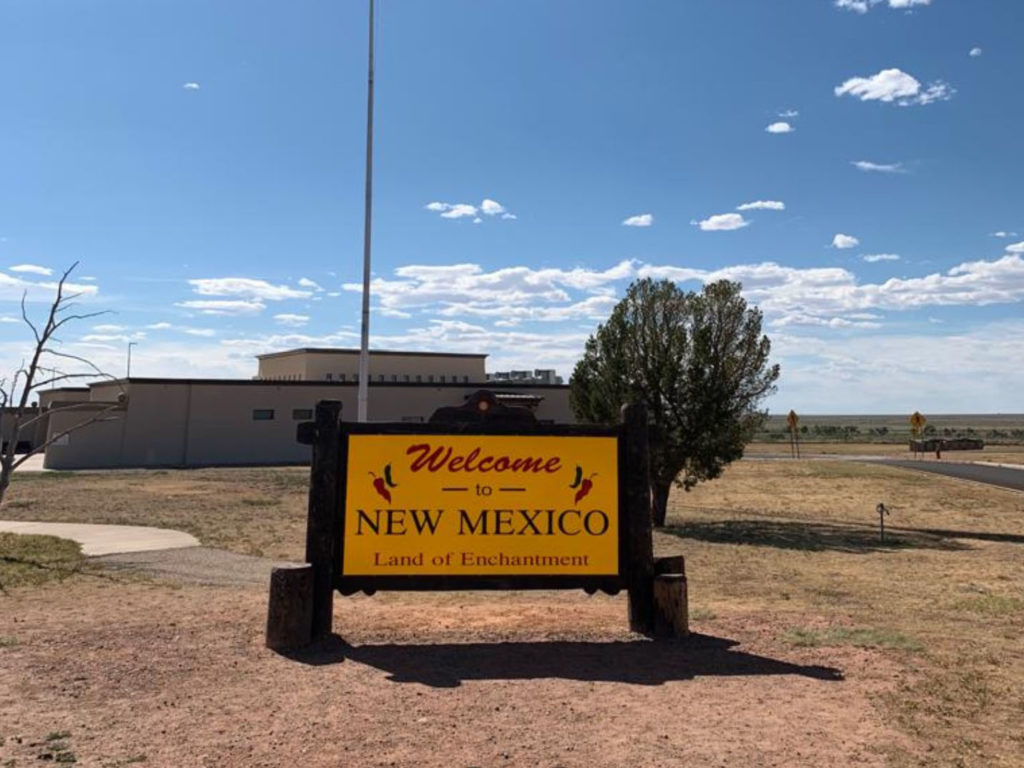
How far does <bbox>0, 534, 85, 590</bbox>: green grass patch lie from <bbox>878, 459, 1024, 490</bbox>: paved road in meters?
30.7

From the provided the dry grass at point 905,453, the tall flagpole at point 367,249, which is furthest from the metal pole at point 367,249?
the dry grass at point 905,453

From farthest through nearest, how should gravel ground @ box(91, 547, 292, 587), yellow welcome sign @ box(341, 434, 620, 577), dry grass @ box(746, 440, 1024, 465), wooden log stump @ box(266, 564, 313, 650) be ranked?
dry grass @ box(746, 440, 1024, 465), gravel ground @ box(91, 547, 292, 587), yellow welcome sign @ box(341, 434, 620, 577), wooden log stump @ box(266, 564, 313, 650)

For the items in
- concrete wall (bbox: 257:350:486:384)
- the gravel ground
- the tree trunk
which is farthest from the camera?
concrete wall (bbox: 257:350:486:384)

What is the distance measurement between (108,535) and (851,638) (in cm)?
1276

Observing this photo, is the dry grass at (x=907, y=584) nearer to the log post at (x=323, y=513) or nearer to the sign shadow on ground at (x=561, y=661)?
the sign shadow on ground at (x=561, y=661)

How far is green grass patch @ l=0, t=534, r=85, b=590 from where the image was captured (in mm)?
10367

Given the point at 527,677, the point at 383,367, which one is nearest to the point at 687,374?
the point at 527,677

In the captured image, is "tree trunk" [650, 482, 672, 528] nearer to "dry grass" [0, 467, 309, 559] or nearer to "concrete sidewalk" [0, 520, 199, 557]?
"dry grass" [0, 467, 309, 559]

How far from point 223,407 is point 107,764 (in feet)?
124

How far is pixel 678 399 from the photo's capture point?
18.9 m

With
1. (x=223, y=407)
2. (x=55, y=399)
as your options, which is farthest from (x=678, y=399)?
(x=55, y=399)

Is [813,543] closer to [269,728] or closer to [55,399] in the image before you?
[269,728]

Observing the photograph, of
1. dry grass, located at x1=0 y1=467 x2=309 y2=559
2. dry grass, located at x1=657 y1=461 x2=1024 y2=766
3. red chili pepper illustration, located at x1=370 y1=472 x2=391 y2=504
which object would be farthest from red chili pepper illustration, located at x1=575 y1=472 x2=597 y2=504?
dry grass, located at x1=0 y1=467 x2=309 y2=559

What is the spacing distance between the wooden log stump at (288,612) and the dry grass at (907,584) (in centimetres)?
456
